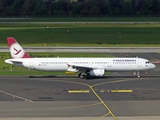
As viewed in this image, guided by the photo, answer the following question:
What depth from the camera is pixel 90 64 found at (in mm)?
62031

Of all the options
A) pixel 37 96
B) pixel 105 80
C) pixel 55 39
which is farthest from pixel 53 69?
pixel 55 39

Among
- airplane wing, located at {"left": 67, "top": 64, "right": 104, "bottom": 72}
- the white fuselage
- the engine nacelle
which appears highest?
the white fuselage

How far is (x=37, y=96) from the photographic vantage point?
47.7 meters

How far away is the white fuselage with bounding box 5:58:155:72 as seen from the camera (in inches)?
2435

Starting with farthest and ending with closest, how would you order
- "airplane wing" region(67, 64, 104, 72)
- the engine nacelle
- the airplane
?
the airplane → "airplane wing" region(67, 64, 104, 72) → the engine nacelle

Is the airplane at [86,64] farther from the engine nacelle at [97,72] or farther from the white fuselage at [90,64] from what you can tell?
the engine nacelle at [97,72]

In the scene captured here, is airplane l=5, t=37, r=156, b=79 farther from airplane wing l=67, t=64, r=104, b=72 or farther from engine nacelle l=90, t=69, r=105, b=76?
engine nacelle l=90, t=69, r=105, b=76

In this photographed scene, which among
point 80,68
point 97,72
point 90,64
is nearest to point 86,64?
point 90,64

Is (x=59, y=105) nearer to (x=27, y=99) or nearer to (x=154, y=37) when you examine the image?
(x=27, y=99)

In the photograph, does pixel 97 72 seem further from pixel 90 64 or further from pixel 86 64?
pixel 86 64

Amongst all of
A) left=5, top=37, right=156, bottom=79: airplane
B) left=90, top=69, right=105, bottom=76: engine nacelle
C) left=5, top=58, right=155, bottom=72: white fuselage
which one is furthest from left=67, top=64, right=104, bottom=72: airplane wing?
left=90, top=69, right=105, bottom=76: engine nacelle

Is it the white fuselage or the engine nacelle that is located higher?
the white fuselage

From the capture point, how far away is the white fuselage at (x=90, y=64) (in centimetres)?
6184

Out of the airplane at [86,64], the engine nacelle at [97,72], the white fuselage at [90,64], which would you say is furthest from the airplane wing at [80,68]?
the engine nacelle at [97,72]
